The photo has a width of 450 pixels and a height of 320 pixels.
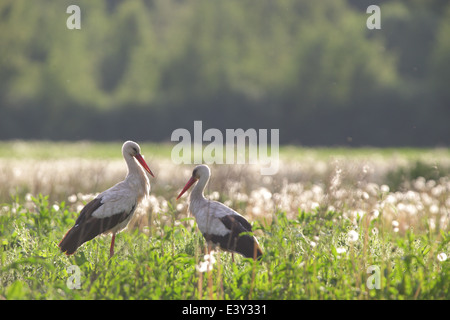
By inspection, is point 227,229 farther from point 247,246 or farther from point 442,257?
point 442,257

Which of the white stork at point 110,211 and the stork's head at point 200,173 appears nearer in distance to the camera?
the white stork at point 110,211

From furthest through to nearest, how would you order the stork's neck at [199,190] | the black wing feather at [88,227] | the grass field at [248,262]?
the stork's neck at [199,190] → the black wing feather at [88,227] → the grass field at [248,262]

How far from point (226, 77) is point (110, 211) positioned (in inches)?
1912

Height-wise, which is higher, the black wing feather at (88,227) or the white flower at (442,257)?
the black wing feather at (88,227)

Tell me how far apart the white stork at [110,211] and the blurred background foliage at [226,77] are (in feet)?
148

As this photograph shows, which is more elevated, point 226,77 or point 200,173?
point 226,77

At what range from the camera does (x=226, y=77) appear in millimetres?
54562

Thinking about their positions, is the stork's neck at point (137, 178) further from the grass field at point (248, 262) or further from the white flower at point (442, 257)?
the white flower at point (442, 257)

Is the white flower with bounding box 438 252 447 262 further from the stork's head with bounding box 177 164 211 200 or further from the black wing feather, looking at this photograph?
Answer: the black wing feather

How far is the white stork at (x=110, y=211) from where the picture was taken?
6.38 meters

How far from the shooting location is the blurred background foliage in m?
51.9
